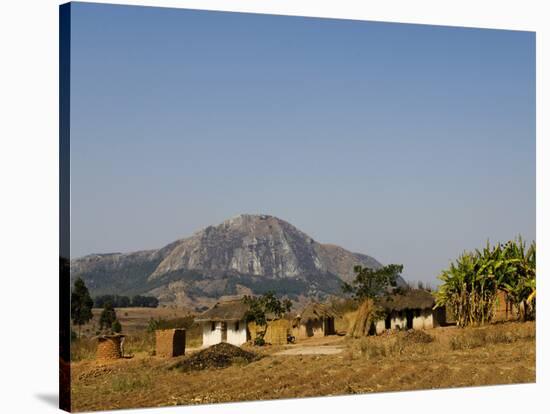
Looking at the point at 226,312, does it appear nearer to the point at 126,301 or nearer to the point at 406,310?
the point at 126,301

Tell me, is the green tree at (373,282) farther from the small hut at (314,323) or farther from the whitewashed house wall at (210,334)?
the whitewashed house wall at (210,334)

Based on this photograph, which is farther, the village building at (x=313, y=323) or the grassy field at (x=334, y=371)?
the village building at (x=313, y=323)

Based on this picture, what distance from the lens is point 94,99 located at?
1706cm

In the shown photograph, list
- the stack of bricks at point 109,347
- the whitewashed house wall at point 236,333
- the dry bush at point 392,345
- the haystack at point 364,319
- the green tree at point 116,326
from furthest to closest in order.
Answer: the haystack at point 364,319
the dry bush at point 392,345
the whitewashed house wall at point 236,333
the green tree at point 116,326
the stack of bricks at point 109,347

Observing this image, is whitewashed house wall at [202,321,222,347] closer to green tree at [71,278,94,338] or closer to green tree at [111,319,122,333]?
green tree at [111,319,122,333]

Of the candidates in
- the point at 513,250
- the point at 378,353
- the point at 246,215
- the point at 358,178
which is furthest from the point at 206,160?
the point at 513,250

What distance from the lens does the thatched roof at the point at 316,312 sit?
62.2 ft

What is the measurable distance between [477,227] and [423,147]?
4.68 ft

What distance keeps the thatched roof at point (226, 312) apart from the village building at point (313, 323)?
0.89 metres

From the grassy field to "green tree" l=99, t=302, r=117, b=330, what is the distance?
457 millimetres

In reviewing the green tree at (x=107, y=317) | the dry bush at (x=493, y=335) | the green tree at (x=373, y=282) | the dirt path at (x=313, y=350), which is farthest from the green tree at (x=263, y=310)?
the dry bush at (x=493, y=335)

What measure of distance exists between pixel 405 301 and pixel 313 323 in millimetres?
1413

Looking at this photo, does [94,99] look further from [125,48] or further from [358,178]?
[358,178]

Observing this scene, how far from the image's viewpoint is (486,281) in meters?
20.6
